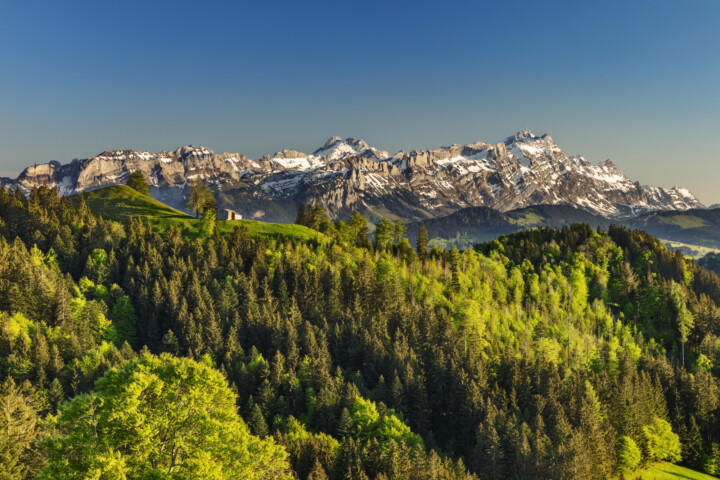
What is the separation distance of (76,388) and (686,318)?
18684cm

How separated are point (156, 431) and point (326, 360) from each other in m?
86.0

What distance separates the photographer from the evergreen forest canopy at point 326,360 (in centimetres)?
3109

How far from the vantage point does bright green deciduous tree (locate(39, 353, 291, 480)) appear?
2691 cm

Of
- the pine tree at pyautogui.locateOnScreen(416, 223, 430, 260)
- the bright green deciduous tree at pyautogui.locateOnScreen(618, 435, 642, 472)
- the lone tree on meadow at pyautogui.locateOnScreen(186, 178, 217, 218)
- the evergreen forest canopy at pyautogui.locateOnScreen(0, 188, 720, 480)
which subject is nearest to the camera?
the evergreen forest canopy at pyautogui.locateOnScreen(0, 188, 720, 480)

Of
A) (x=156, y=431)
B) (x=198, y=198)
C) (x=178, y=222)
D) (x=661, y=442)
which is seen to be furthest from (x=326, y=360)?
(x=198, y=198)

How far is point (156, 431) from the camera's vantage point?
2869 cm

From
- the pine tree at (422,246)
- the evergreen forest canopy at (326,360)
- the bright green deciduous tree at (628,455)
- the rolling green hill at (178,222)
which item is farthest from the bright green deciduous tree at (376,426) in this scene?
the pine tree at (422,246)

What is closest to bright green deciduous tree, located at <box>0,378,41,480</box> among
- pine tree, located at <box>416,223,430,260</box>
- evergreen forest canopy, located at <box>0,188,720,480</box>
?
evergreen forest canopy, located at <box>0,188,720,480</box>

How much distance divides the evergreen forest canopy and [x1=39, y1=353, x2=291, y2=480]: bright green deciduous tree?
14 cm

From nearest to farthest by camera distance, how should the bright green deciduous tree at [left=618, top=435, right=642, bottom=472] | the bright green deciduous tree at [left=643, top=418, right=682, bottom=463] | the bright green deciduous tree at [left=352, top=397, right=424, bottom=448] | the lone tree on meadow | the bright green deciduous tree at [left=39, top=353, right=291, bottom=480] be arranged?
the bright green deciduous tree at [left=39, top=353, right=291, bottom=480] < the bright green deciduous tree at [left=352, top=397, right=424, bottom=448] < the bright green deciduous tree at [left=618, top=435, right=642, bottom=472] < the bright green deciduous tree at [left=643, top=418, right=682, bottom=463] < the lone tree on meadow

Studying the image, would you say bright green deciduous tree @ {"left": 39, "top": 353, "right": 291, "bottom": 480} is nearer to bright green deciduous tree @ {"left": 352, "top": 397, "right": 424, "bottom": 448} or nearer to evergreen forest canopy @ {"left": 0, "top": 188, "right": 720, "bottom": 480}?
evergreen forest canopy @ {"left": 0, "top": 188, "right": 720, "bottom": 480}

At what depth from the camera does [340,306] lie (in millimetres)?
146500

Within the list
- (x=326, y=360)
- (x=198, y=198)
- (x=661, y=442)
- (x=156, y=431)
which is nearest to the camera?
(x=156, y=431)

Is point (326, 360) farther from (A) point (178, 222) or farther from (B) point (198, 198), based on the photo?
(B) point (198, 198)
